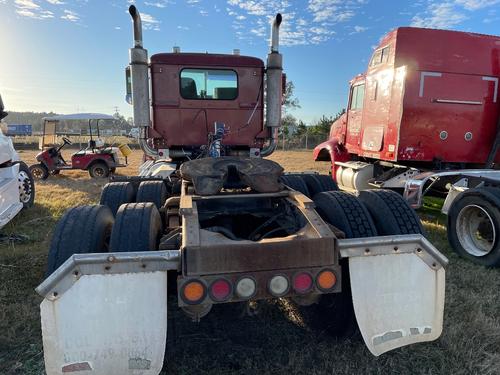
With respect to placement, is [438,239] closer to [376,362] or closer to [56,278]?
[376,362]

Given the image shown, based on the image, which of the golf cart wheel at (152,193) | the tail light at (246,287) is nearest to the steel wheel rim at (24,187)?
the golf cart wheel at (152,193)

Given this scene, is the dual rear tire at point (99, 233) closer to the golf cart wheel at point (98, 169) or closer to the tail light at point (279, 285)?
the tail light at point (279, 285)

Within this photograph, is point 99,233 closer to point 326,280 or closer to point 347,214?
point 326,280

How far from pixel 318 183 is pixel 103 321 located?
10.3 feet

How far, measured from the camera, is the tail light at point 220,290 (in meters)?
2.07

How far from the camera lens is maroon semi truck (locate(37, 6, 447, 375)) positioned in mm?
1992

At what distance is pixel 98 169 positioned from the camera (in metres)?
13.1

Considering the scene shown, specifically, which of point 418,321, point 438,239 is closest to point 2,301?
point 418,321

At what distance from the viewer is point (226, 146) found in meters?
6.05

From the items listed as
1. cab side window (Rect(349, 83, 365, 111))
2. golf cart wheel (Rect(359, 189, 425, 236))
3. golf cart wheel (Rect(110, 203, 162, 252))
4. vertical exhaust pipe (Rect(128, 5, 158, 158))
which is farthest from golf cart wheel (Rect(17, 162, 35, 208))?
cab side window (Rect(349, 83, 365, 111))

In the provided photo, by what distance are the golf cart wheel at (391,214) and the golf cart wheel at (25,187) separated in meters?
6.55

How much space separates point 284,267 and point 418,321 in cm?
94

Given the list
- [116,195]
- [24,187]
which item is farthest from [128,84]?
[24,187]

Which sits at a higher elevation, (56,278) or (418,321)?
(56,278)
